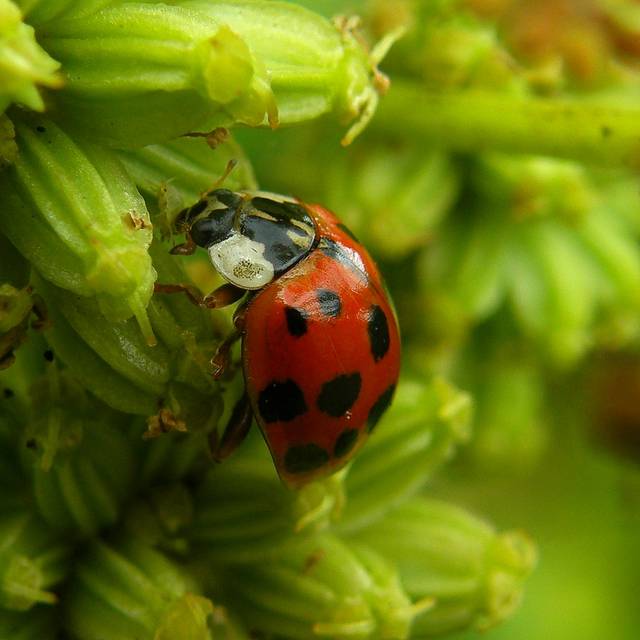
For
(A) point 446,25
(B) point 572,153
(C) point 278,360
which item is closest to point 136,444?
(C) point 278,360

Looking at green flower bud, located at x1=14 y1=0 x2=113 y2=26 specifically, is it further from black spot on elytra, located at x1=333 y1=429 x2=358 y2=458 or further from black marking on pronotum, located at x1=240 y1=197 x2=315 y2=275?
black spot on elytra, located at x1=333 y1=429 x2=358 y2=458

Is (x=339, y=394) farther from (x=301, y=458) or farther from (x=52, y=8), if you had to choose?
(x=52, y=8)

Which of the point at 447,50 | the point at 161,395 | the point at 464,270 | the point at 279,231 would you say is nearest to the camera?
the point at 161,395

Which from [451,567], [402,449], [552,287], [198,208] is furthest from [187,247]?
[552,287]

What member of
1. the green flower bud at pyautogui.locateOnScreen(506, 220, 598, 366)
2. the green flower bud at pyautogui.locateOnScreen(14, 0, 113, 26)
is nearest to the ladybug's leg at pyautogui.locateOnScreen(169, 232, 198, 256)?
the green flower bud at pyautogui.locateOnScreen(14, 0, 113, 26)

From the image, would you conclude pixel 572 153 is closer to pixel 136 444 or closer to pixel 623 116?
pixel 623 116

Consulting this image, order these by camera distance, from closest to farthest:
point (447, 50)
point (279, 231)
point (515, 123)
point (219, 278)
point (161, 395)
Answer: point (161, 395), point (279, 231), point (219, 278), point (515, 123), point (447, 50)
